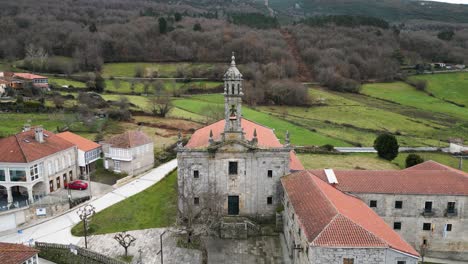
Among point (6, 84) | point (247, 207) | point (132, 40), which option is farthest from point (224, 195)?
point (132, 40)

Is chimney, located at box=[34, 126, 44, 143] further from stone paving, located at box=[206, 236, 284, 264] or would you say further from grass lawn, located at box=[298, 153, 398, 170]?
grass lawn, located at box=[298, 153, 398, 170]

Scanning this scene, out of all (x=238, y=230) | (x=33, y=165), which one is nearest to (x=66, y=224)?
(x=33, y=165)

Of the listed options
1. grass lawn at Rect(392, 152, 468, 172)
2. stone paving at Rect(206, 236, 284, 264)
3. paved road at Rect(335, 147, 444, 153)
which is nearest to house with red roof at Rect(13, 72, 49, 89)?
paved road at Rect(335, 147, 444, 153)

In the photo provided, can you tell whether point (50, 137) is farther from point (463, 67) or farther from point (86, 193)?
point (463, 67)

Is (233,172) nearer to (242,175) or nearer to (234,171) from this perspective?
(234,171)

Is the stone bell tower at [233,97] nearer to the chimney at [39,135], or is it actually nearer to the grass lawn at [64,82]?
the chimney at [39,135]
